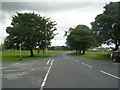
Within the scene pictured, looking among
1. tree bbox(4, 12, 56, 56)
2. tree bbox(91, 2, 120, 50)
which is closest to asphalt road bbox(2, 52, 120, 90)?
tree bbox(91, 2, 120, 50)

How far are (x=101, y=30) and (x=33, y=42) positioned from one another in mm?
17720

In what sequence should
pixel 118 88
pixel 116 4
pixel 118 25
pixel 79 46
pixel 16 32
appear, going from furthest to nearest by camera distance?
1. pixel 79 46
2. pixel 16 32
3. pixel 116 4
4. pixel 118 25
5. pixel 118 88

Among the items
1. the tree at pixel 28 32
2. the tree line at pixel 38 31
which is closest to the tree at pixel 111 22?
the tree line at pixel 38 31

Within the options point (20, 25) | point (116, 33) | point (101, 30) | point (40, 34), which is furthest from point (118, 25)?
point (20, 25)

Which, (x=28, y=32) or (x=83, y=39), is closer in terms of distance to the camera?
(x=28, y=32)

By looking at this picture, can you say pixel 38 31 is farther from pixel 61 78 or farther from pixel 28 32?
pixel 61 78

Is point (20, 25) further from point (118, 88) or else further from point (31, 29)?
point (118, 88)

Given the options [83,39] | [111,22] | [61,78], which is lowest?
[61,78]

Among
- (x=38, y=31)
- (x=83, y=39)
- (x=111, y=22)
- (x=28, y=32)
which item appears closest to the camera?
(x=111, y=22)

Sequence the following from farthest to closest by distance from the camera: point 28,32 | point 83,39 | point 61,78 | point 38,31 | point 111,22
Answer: point 83,39
point 38,31
point 28,32
point 111,22
point 61,78

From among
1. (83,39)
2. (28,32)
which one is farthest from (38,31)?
(83,39)

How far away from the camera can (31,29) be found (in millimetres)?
40594

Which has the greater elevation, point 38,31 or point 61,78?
point 38,31

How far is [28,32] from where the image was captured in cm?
3956
